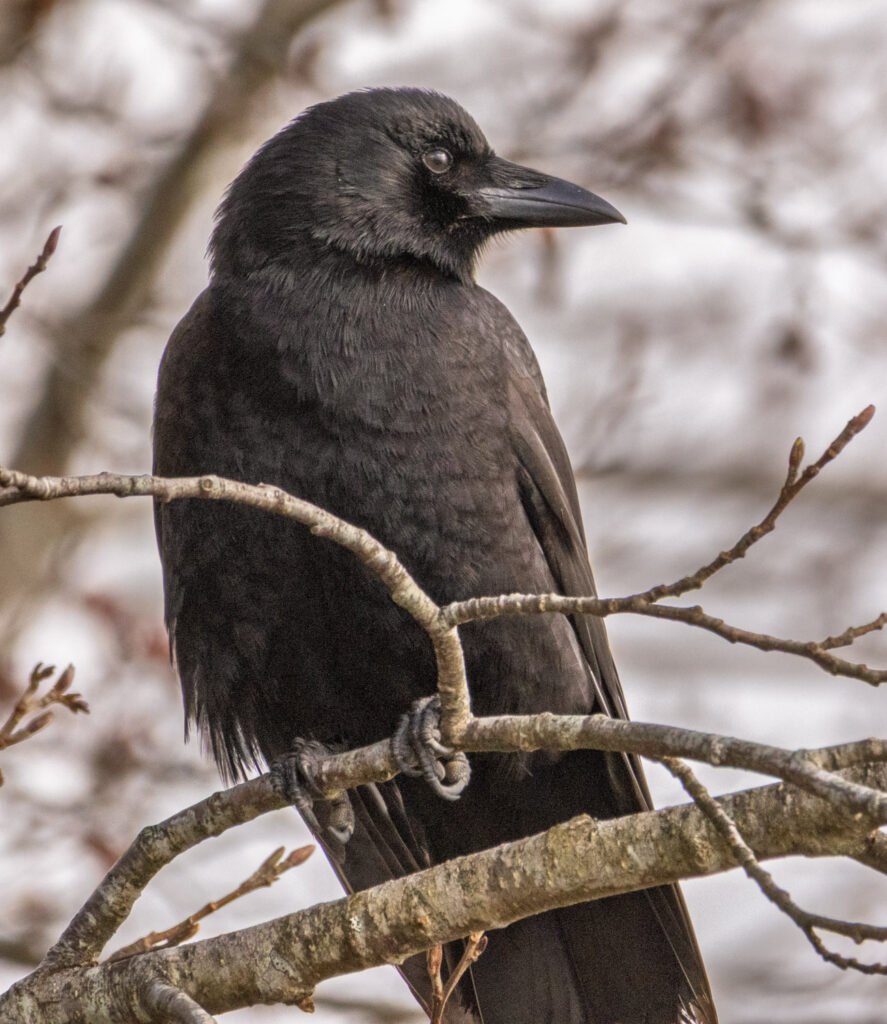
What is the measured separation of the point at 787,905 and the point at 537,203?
280 cm

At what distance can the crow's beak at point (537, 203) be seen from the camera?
4383mm

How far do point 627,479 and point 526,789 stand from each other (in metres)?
3.90

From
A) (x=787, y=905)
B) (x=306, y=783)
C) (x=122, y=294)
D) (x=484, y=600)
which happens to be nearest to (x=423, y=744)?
(x=306, y=783)

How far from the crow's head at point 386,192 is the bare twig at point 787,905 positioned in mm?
2150

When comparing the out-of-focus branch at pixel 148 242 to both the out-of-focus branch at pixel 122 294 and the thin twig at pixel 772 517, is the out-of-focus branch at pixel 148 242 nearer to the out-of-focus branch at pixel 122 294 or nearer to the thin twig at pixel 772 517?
the out-of-focus branch at pixel 122 294

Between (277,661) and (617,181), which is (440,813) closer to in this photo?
(277,661)

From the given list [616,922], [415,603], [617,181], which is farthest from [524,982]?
[617,181]

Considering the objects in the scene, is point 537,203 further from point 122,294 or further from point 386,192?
point 122,294

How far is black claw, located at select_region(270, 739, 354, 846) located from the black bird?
8cm

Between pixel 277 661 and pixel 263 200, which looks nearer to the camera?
pixel 277 661

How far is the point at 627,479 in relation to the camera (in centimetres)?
775

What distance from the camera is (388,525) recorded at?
3.56 metres

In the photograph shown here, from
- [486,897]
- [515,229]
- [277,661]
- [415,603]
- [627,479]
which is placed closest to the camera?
[415,603]

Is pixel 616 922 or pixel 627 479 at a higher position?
pixel 627 479
